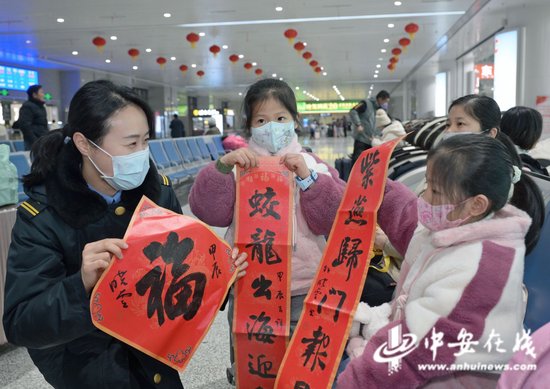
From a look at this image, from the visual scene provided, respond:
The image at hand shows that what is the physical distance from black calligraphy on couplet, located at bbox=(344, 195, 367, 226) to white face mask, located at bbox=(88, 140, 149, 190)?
2.04 ft

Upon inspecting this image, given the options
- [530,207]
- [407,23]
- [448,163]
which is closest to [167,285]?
[448,163]

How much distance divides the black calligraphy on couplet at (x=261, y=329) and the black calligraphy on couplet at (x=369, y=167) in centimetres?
55

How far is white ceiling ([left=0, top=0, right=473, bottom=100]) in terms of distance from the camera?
10.8 metres

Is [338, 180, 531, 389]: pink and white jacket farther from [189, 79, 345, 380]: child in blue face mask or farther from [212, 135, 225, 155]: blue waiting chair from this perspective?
[212, 135, 225, 155]: blue waiting chair

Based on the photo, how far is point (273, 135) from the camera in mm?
1762

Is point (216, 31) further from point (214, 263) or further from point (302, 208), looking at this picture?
point (214, 263)

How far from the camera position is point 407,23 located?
13.0 metres

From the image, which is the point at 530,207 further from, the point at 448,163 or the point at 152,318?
the point at 152,318

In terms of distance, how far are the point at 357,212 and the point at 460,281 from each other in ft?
1.43

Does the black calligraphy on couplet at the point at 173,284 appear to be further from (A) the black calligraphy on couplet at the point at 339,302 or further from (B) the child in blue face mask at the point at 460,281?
(B) the child in blue face mask at the point at 460,281

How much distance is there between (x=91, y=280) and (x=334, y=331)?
65 centimetres

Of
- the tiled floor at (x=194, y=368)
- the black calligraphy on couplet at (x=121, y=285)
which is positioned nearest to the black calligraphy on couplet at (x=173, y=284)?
the black calligraphy on couplet at (x=121, y=285)

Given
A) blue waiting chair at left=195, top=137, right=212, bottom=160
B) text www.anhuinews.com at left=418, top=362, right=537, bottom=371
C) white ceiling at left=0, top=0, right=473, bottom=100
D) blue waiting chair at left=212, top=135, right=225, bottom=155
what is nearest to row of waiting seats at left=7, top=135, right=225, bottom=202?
blue waiting chair at left=195, top=137, right=212, bottom=160

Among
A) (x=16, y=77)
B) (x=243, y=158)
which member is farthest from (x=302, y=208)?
(x=16, y=77)
